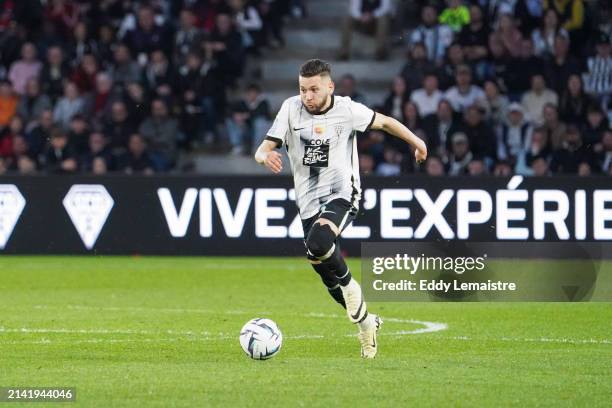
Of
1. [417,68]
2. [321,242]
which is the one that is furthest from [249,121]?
[321,242]

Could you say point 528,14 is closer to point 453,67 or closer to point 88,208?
point 453,67

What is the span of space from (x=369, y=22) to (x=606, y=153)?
6178mm

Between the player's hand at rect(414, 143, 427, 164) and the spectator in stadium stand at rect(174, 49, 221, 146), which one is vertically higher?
the player's hand at rect(414, 143, 427, 164)

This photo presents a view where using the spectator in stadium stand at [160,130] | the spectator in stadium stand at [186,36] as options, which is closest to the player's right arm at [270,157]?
the spectator in stadium stand at [160,130]

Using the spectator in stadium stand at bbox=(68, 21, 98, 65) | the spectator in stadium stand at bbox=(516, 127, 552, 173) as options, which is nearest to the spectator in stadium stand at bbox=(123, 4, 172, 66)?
the spectator in stadium stand at bbox=(68, 21, 98, 65)

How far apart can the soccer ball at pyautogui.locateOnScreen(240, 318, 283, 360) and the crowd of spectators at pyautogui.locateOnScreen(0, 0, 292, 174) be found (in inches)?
497

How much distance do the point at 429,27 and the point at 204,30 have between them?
4259 mm

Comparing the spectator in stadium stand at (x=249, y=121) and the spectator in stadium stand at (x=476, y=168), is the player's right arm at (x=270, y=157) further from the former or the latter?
A: the spectator in stadium stand at (x=249, y=121)

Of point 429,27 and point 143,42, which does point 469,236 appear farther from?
point 143,42

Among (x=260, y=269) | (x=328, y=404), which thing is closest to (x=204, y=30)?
(x=260, y=269)

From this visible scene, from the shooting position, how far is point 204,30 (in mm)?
25453

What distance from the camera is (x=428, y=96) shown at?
22703 millimetres

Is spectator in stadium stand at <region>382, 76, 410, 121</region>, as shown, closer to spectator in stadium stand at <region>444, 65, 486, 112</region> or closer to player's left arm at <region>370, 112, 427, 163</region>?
spectator in stadium stand at <region>444, 65, 486, 112</region>

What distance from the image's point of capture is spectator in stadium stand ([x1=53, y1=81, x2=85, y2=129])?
2455 centimetres
